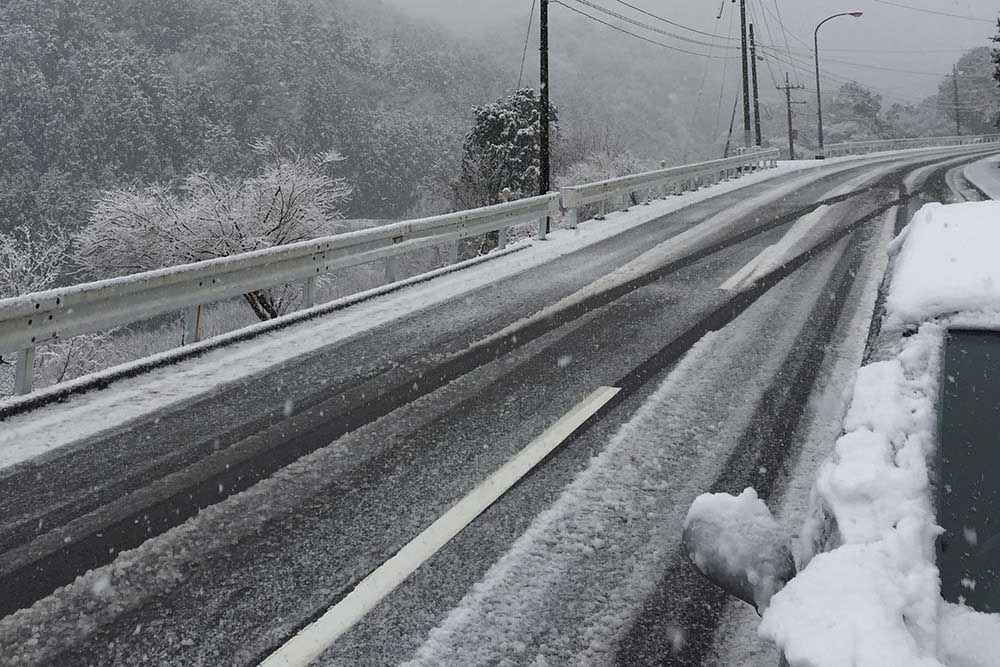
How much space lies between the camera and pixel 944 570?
1.82m

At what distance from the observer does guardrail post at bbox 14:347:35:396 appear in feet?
17.6

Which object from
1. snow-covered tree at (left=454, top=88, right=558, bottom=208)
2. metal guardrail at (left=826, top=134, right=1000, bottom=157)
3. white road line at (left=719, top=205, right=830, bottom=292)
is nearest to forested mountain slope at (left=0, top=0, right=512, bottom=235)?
snow-covered tree at (left=454, top=88, right=558, bottom=208)

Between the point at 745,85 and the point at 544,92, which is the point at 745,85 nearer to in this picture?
the point at 745,85

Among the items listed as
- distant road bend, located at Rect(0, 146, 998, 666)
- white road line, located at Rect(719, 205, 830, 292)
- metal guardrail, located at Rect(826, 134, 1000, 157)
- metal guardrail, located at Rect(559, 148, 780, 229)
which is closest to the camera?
distant road bend, located at Rect(0, 146, 998, 666)

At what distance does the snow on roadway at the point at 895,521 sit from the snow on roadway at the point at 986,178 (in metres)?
16.6

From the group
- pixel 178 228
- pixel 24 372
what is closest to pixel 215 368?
pixel 24 372

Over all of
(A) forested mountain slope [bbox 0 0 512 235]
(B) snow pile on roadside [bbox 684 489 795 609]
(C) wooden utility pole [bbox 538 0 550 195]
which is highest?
(A) forested mountain slope [bbox 0 0 512 235]

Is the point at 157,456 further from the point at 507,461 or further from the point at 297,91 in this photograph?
the point at 297,91

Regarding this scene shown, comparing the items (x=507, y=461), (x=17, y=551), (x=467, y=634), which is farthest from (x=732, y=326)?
(x=17, y=551)

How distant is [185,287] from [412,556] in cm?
474

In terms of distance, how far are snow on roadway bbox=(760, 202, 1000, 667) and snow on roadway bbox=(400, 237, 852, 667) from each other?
3.71 ft

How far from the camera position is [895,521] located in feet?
6.00

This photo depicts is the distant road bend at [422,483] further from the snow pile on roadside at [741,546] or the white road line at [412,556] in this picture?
the snow pile on roadside at [741,546]

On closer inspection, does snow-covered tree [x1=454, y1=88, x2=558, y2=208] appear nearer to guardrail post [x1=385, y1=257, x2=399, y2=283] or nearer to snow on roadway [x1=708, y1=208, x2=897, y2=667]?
guardrail post [x1=385, y1=257, x2=399, y2=283]
